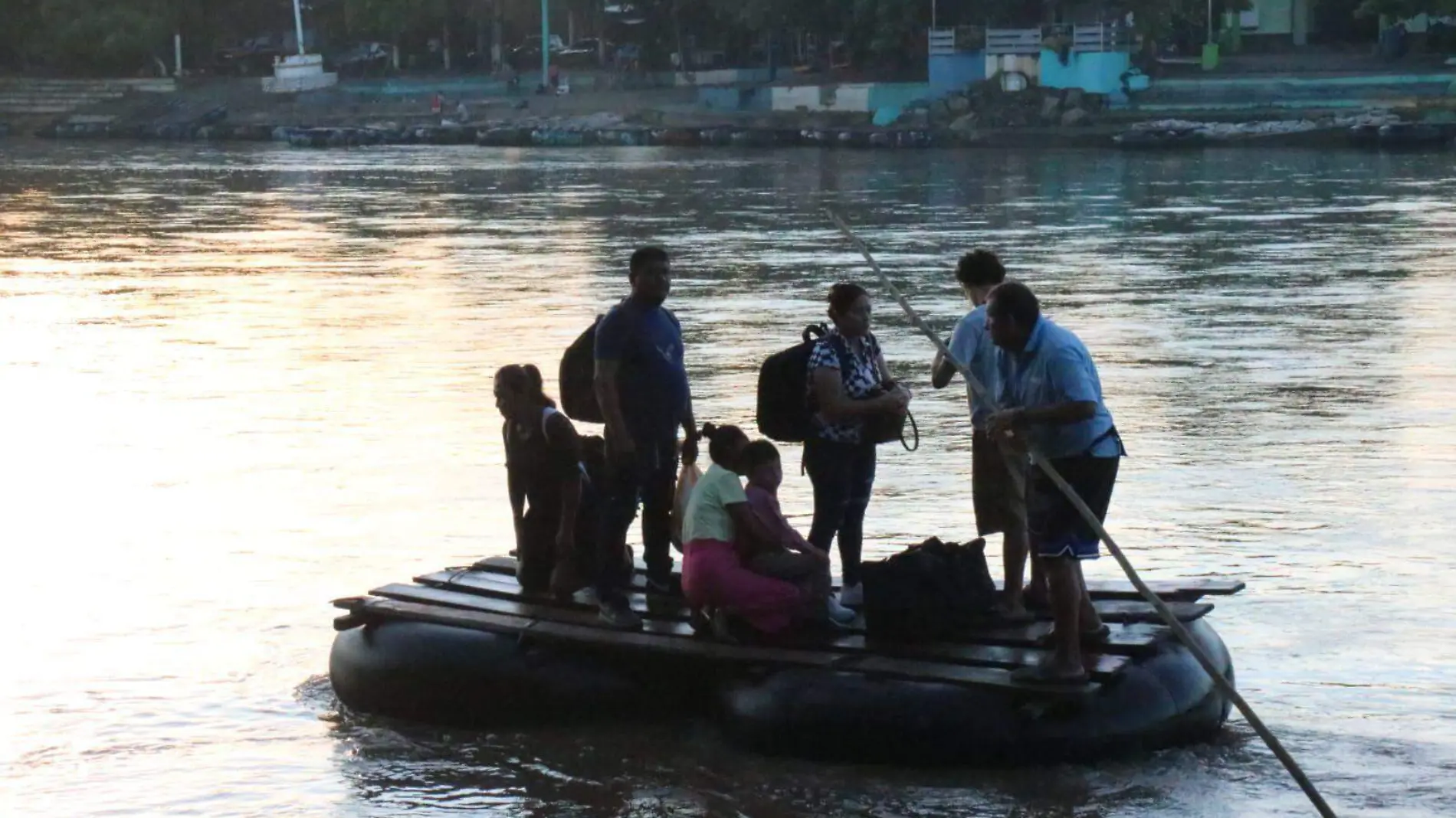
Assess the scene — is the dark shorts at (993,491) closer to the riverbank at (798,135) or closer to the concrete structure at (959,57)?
the riverbank at (798,135)

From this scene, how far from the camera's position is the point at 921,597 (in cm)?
816

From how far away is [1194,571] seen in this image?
10.8 metres

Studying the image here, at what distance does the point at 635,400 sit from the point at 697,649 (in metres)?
1.00

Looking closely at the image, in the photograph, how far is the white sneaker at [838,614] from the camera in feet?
27.6

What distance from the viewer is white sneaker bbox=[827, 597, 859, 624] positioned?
841 centimetres

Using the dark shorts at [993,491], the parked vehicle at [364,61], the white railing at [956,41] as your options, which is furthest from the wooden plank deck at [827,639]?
the parked vehicle at [364,61]

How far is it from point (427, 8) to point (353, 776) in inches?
3294

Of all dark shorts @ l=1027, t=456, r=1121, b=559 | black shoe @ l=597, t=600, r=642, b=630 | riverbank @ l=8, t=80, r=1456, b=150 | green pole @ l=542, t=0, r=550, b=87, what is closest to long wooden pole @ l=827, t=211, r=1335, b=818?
dark shorts @ l=1027, t=456, r=1121, b=559

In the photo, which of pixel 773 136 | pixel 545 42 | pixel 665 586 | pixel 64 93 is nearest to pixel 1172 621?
pixel 665 586

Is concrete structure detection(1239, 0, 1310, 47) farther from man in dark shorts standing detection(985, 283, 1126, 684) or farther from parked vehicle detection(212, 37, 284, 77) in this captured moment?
man in dark shorts standing detection(985, 283, 1126, 684)

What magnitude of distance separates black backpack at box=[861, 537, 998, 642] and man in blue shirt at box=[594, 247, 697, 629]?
3.03ft

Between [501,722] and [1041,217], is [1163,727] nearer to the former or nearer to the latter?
[501,722]

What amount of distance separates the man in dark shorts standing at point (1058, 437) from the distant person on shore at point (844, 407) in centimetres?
80

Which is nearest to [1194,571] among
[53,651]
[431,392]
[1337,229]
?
[53,651]
